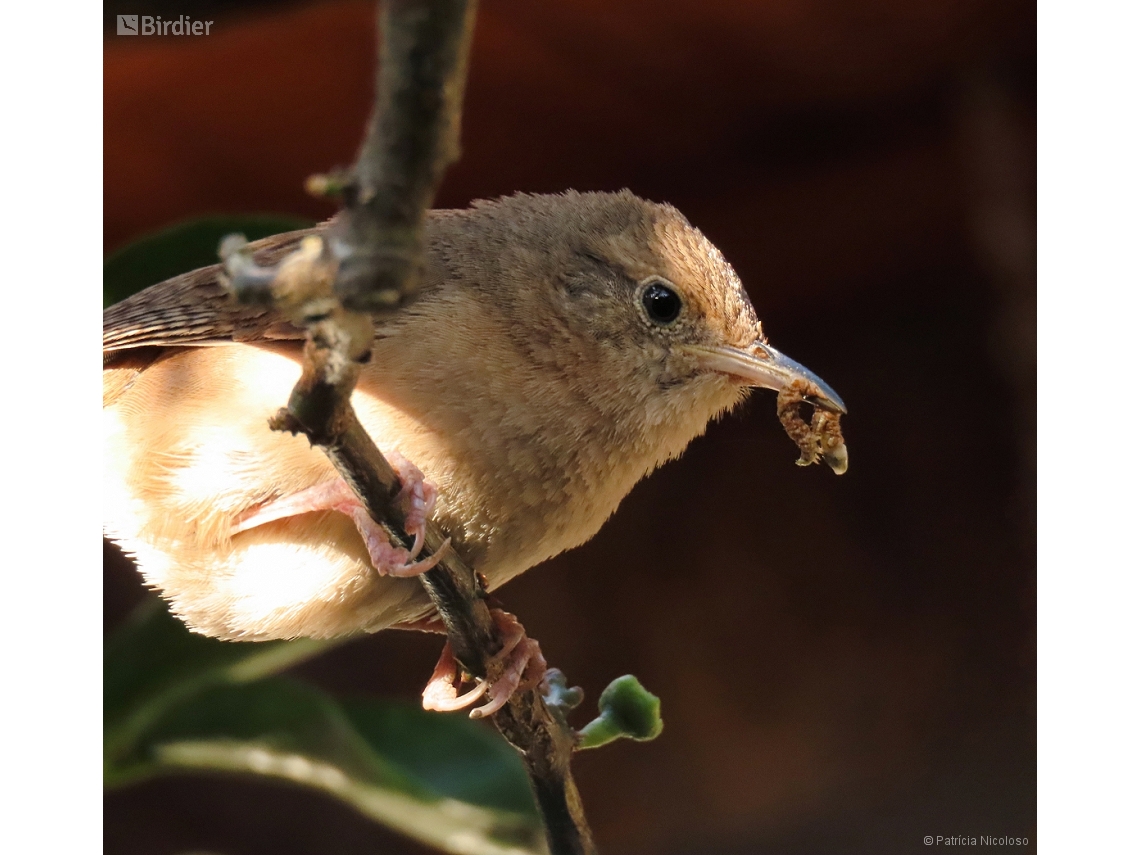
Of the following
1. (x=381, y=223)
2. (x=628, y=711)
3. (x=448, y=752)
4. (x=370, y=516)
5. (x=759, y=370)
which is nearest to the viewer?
(x=381, y=223)

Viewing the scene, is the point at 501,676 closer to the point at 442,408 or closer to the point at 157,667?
the point at 442,408

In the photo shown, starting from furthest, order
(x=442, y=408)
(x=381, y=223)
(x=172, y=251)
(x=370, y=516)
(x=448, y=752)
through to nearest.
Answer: (x=448, y=752)
(x=172, y=251)
(x=442, y=408)
(x=370, y=516)
(x=381, y=223)

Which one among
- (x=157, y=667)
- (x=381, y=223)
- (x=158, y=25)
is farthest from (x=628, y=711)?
(x=158, y=25)

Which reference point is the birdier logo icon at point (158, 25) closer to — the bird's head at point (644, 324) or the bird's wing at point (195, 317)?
the bird's wing at point (195, 317)

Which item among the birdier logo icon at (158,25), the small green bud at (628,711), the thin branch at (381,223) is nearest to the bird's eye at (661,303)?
the small green bud at (628,711)

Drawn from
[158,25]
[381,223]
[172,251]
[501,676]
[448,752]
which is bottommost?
[448,752]

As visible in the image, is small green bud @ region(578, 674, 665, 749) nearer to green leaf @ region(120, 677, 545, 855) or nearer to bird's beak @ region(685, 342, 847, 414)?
bird's beak @ region(685, 342, 847, 414)

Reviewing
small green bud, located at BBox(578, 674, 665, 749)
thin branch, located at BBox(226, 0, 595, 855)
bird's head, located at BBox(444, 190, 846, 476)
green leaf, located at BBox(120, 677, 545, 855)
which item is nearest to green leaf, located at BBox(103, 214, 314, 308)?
bird's head, located at BBox(444, 190, 846, 476)
